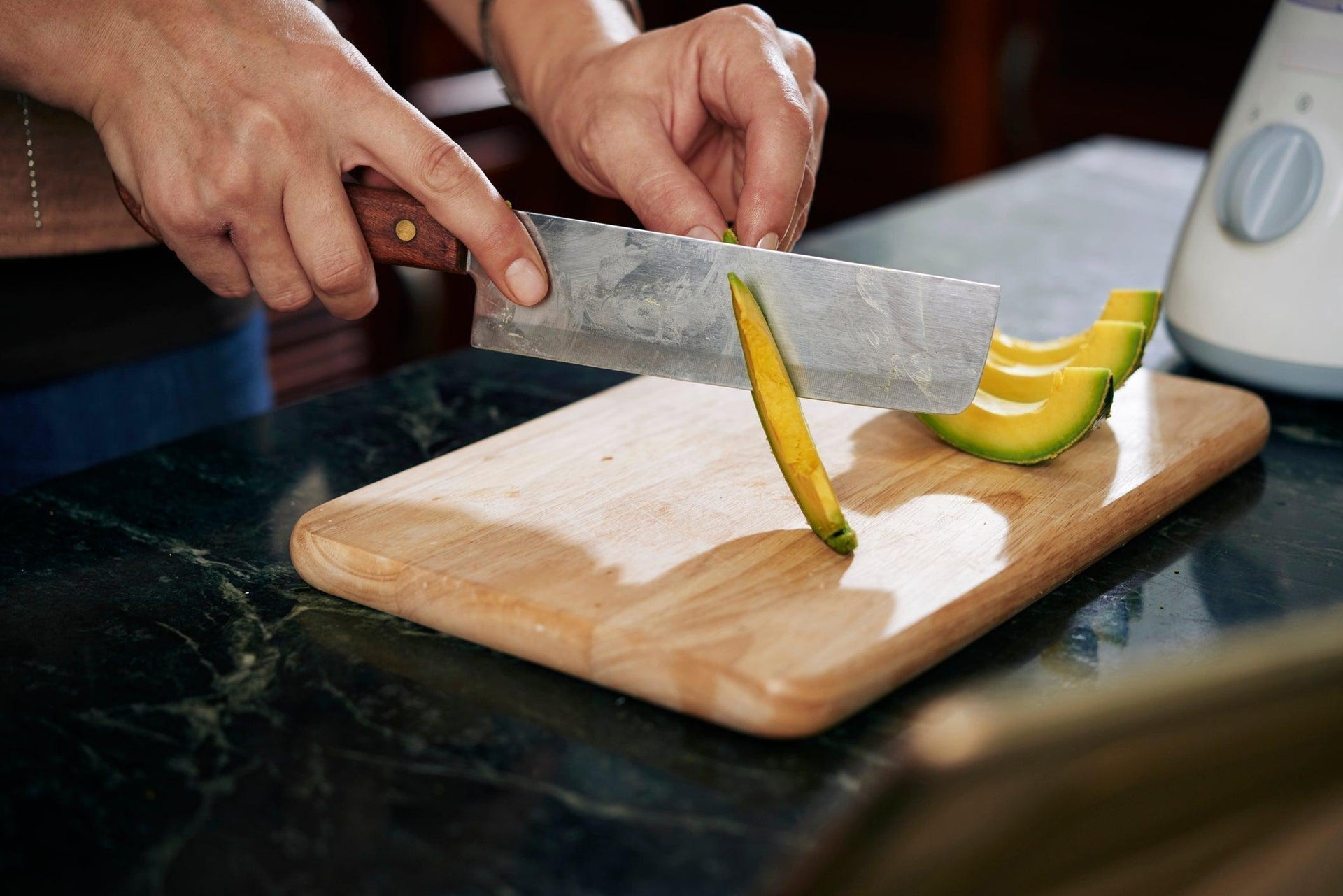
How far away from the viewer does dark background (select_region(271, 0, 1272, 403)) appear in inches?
A: 140

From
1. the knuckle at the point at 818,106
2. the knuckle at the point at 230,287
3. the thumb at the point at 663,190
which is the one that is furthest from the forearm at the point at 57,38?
the knuckle at the point at 818,106

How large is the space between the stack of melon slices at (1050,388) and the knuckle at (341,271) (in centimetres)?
55

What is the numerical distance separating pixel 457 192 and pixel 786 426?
13.8 inches

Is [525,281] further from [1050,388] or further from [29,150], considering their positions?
[29,150]

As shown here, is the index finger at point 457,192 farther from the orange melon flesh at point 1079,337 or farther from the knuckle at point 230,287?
the orange melon flesh at point 1079,337

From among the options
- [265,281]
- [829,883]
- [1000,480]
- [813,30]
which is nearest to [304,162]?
[265,281]

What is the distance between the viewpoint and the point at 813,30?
4.77m

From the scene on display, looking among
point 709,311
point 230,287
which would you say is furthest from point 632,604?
point 230,287

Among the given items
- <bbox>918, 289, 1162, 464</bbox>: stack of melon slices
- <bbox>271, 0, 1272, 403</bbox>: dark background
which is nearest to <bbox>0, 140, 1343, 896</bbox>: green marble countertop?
<bbox>918, 289, 1162, 464</bbox>: stack of melon slices

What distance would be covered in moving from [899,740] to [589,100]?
0.84 meters

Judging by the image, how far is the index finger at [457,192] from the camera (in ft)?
3.54

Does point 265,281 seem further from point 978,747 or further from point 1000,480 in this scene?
point 978,747

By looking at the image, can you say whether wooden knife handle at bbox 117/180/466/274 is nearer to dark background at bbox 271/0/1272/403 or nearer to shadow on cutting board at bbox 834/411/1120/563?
shadow on cutting board at bbox 834/411/1120/563

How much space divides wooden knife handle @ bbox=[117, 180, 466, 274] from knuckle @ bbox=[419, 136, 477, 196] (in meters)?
0.05
